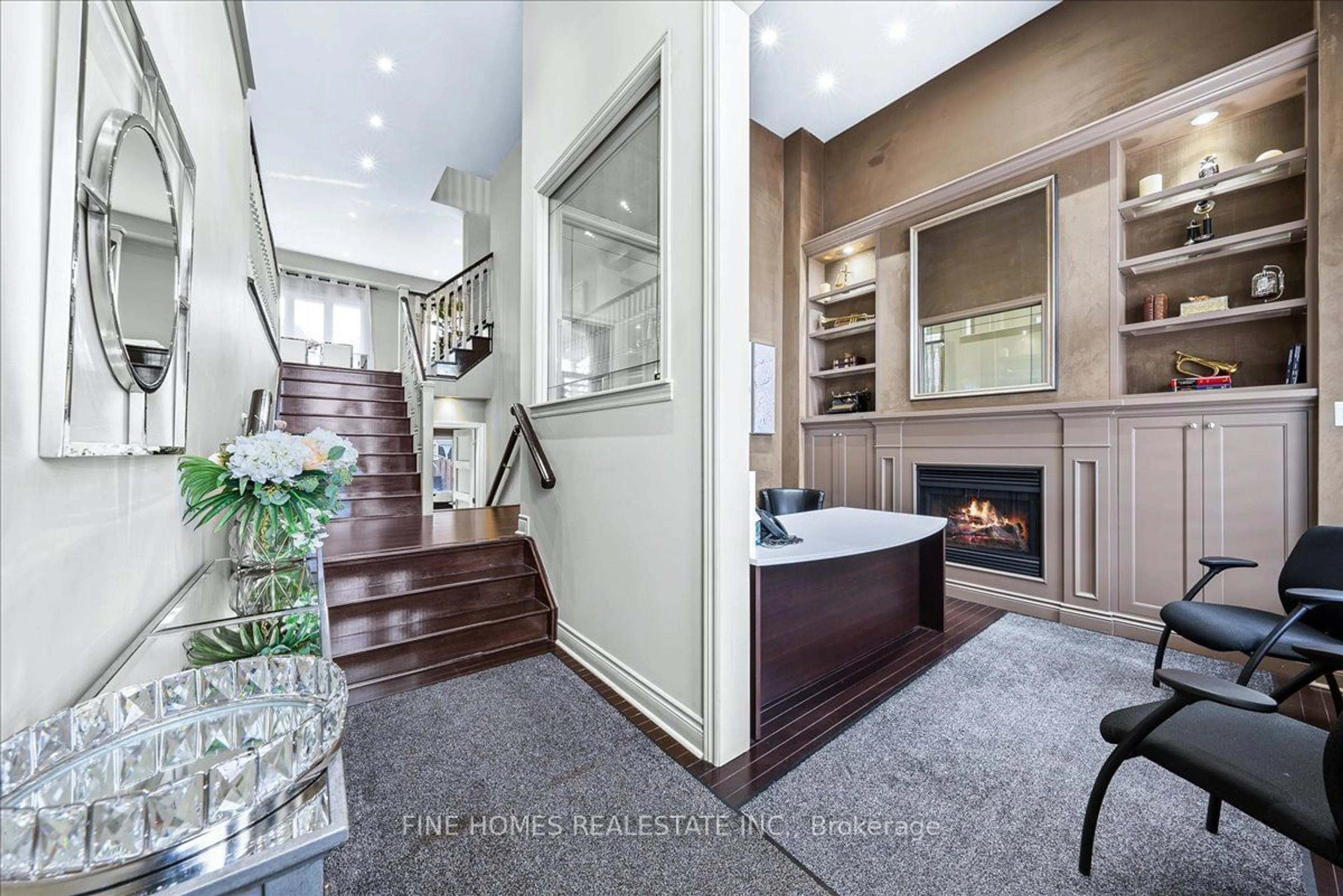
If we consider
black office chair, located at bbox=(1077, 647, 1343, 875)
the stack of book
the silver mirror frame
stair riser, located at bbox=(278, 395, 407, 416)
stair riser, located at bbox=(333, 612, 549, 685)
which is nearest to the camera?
the silver mirror frame

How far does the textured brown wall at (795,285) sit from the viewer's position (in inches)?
192

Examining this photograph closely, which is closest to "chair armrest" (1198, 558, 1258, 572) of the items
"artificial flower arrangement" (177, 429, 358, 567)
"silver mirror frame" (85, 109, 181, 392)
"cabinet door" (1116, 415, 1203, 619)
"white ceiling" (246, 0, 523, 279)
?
"cabinet door" (1116, 415, 1203, 619)

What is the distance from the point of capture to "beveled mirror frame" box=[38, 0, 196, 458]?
74 centimetres

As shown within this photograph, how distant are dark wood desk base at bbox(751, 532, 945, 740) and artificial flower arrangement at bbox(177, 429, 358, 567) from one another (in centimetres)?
149

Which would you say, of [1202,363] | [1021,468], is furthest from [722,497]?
[1202,363]

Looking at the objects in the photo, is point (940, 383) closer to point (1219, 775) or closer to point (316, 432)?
point (1219, 775)

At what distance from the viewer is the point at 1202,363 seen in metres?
2.97

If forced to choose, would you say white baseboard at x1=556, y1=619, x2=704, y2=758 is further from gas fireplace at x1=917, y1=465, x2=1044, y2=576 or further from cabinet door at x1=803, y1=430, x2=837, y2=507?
cabinet door at x1=803, y1=430, x2=837, y2=507

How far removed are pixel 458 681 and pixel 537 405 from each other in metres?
1.63

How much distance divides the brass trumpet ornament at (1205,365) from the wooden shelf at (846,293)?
207 cm

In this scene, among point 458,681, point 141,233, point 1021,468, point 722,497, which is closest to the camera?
point 141,233

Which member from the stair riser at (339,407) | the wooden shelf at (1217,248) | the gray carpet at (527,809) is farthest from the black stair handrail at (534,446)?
the wooden shelf at (1217,248)

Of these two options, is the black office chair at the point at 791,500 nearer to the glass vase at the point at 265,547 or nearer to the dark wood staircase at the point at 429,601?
the dark wood staircase at the point at 429,601

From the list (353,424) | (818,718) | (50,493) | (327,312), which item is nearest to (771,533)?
(818,718)
